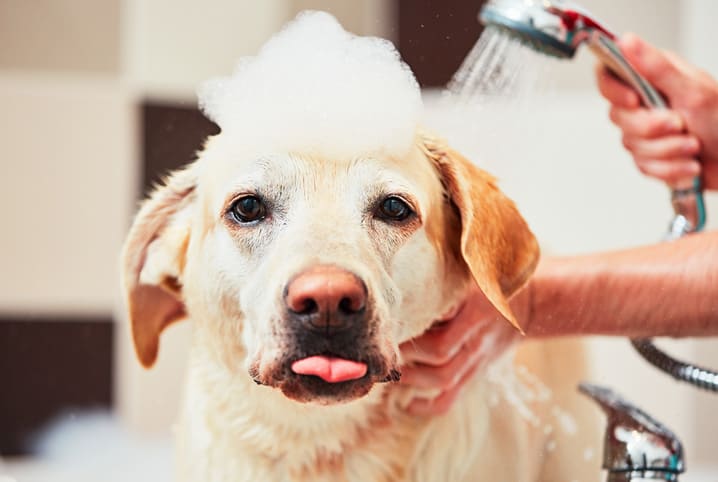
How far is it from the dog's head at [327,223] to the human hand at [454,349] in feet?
0.06

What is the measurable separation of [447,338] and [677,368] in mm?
227

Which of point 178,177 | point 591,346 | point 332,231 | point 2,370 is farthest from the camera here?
point 2,370

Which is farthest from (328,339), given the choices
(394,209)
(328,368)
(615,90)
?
(615,90)

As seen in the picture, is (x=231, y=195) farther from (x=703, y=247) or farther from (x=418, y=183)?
(x=703, y=247)

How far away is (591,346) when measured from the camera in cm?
87

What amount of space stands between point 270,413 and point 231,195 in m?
0.19

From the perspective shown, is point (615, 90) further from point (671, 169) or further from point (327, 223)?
point (327, 223)

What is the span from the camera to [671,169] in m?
0.83

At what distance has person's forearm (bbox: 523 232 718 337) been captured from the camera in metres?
0.68

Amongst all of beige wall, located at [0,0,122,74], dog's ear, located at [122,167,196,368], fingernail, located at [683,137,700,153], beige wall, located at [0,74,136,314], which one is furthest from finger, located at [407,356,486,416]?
beige wall, located at [0,0,122,74]

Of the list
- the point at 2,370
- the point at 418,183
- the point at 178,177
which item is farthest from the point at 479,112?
the point at 2,370

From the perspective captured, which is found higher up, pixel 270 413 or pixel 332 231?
pixel 332 231

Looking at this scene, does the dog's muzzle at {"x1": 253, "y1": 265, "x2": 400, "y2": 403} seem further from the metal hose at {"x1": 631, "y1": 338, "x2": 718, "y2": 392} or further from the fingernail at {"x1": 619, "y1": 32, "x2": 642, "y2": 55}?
the fingernail at {"x1": 619, "y1": 32, "x2": 642, "y2": 55}

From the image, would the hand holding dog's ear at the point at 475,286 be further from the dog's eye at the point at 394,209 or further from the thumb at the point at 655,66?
the thumb at the point at 655,66
